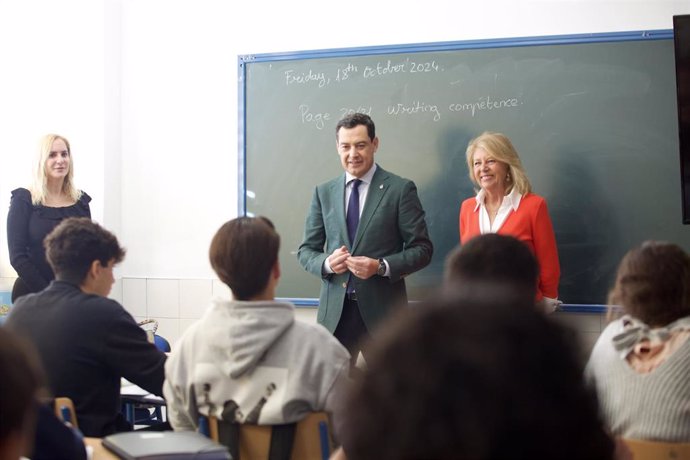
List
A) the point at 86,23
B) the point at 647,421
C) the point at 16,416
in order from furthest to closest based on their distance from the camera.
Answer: the point at 86,23 < the point at 647,421 < the point at 16,416

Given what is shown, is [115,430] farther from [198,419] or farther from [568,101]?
[568,101]

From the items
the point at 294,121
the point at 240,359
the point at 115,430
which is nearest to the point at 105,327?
the point at 115,430

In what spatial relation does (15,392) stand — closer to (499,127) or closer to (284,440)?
(284,440)

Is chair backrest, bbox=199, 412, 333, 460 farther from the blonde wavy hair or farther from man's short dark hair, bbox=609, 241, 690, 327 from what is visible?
the blonde wavy hair

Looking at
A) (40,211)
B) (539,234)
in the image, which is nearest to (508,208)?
(539,234)

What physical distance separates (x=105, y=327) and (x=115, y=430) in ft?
1.11

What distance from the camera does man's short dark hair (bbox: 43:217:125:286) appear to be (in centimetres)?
244

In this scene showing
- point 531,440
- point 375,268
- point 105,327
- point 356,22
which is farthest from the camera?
point 356,22

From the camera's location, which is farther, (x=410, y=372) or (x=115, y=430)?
(x=115, y=430)

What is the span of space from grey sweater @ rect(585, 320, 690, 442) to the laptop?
2.95 feet

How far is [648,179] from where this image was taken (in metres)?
4.07

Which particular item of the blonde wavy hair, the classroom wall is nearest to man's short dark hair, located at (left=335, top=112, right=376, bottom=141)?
the blonde wavy hair

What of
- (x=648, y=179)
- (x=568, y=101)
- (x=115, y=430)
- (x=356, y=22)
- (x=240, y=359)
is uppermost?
→ (x=356, y=22)

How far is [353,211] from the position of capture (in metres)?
3.57
